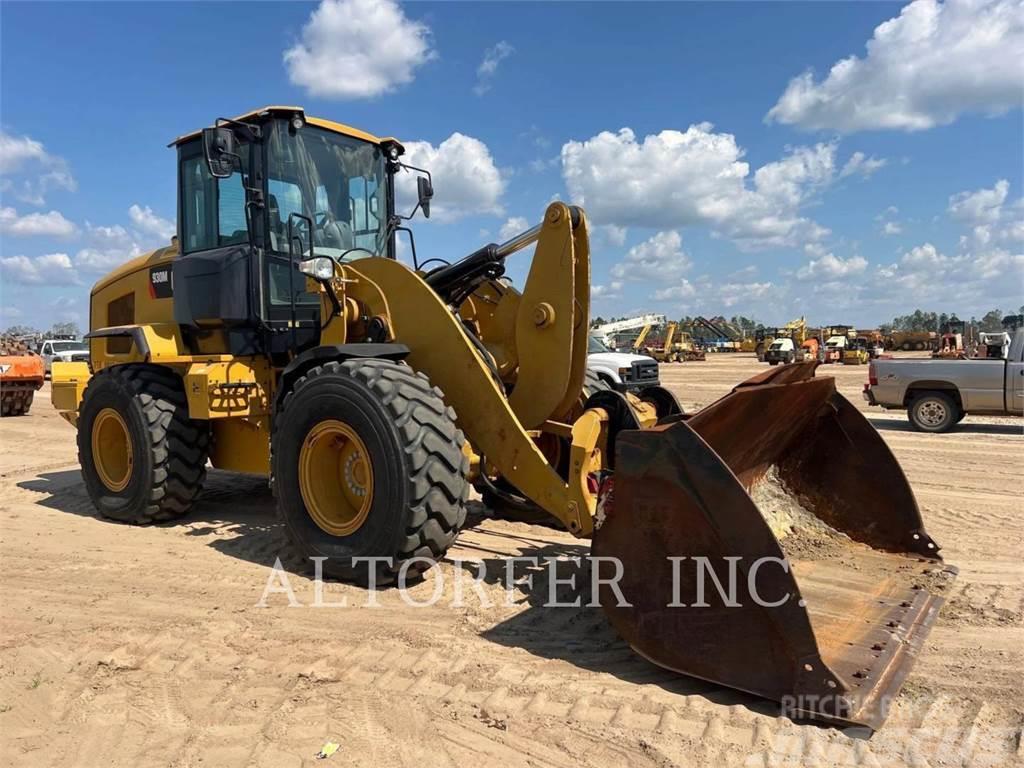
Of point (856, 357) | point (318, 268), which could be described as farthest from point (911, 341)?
point (318, 268)

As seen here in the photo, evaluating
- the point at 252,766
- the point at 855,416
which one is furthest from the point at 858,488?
the point at 252,766

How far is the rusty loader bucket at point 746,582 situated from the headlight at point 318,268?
103 inches

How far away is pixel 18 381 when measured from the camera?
17688mm

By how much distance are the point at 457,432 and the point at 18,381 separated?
17287mm

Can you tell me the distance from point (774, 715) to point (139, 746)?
8.20 feet

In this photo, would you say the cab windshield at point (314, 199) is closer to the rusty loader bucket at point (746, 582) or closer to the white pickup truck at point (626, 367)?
the rusty loader bucket at point (746, 582)

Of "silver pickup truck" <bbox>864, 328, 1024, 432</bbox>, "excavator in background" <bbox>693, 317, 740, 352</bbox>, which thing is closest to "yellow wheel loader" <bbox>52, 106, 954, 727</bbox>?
"silver pickup truck" <bbox>864, 328, 1024, 432</bbox>

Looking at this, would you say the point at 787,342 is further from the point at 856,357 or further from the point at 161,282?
the point at 161,282

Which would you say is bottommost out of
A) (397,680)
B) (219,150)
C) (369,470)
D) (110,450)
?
(397,680)

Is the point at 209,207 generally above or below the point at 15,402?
above

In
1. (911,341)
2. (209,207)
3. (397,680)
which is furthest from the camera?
(911,341)

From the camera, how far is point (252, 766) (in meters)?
2.79

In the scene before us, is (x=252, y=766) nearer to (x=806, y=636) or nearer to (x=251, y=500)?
(x=806, y=636)

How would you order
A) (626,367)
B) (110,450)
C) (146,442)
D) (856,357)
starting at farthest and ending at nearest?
(856,357) < (626,367) < (110,450) < (146,442)
